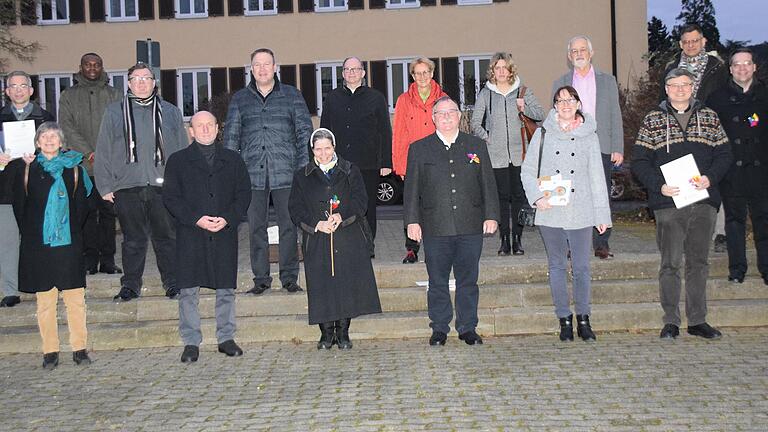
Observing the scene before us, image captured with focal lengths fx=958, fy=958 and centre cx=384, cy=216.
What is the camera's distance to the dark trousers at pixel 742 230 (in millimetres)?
8508

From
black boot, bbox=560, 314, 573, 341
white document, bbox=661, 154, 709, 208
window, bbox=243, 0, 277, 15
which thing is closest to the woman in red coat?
black boot, bbox=560, 314, 573, 341

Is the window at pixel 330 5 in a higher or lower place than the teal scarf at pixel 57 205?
higher

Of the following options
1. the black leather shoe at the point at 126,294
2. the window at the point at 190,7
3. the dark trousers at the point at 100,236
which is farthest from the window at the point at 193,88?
the black leather shoe at the point at 126,294

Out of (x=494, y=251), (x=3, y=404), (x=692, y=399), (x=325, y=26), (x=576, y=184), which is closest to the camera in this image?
(x=692, y=399)

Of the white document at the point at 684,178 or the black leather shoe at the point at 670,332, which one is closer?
the white document at the point at 684,178

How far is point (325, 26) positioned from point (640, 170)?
22804mm

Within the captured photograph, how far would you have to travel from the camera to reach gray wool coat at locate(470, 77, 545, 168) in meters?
9.17

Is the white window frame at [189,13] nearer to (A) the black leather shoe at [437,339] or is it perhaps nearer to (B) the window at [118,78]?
(B) the window at [118,78]

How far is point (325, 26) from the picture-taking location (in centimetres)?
2972

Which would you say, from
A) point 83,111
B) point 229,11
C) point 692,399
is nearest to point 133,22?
point 229,11

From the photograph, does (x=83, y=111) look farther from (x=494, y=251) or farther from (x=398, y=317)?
(x=494, y=251)

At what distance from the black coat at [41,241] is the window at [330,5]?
22.7 m

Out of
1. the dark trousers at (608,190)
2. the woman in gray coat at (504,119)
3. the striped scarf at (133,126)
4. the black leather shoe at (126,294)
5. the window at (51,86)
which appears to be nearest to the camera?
the striped scarf at (133,126)

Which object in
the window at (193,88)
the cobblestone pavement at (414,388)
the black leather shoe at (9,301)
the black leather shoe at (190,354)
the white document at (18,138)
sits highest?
the window at (193,88)
